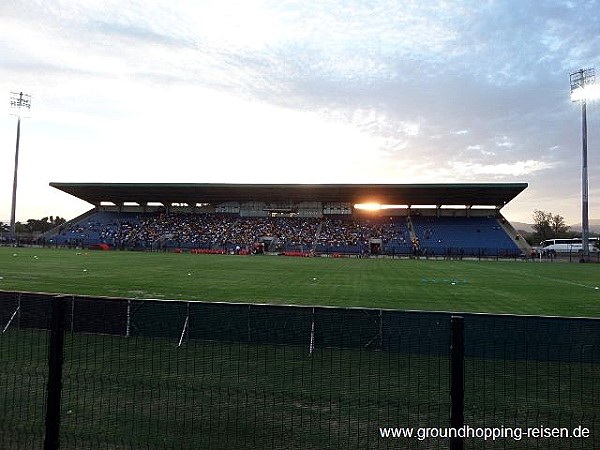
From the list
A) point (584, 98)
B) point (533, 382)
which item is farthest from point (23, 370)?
point (584, 98)

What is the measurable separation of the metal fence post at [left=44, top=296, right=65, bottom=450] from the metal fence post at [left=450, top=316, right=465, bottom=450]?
331 cm

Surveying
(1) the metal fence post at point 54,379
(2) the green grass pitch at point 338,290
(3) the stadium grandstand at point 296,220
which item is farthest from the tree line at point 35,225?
(1) the metal fence post at point 54,379

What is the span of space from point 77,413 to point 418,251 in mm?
56476

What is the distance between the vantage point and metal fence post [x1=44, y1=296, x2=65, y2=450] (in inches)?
158

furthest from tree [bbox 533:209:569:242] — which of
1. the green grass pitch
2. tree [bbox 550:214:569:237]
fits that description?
the green grass pitch

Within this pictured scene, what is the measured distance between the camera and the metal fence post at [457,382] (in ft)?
11.9

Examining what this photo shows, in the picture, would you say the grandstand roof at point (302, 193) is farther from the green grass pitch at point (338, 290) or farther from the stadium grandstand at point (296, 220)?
the green grass pitch at point (338, 290)

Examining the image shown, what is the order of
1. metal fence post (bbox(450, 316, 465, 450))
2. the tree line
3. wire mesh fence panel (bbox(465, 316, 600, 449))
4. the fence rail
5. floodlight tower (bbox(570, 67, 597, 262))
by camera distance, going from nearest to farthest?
Result: metal fence post (bbox(450, 316, 465, 450)), the fence rail, wire mesh fence panel (bbox(465, 316, 600, 449)), floodlight tower (bbox(570, 67, 597, 262)), the tree line

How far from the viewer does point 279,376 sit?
7.19 metres

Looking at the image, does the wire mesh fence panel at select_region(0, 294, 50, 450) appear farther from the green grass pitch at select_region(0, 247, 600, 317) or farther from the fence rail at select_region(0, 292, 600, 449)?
the green grass pitch at select_region(0, 247, 600, 317)

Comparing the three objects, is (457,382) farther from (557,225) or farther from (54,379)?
(557,225)

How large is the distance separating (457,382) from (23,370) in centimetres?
672

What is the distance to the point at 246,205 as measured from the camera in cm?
7525

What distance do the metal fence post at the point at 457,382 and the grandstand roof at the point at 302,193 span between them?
194 feet
